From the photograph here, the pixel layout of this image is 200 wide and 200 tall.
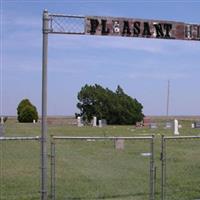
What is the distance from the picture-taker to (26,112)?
84750mm

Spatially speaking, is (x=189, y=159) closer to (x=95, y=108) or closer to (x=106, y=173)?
(x=106, y=173)

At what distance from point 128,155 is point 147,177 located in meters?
5.71

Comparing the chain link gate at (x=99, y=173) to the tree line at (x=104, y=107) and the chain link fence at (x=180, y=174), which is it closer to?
the chain link fence at (x=180, y=174)

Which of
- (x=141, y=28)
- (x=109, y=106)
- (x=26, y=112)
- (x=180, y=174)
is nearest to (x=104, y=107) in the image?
(x=109, y=106)

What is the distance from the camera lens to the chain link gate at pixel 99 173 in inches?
423

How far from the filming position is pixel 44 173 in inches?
355

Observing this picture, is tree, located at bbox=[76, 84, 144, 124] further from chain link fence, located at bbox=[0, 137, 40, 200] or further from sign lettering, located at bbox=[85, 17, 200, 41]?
sign lettering, located at bbox=[85, 17, 200, 41]

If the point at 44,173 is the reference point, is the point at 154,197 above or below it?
below

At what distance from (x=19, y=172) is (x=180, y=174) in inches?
180

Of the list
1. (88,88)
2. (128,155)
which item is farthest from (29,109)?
(128,155)

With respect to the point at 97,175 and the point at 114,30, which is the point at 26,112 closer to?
the point at 97,175

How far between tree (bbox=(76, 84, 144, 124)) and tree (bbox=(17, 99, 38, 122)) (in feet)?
25.0

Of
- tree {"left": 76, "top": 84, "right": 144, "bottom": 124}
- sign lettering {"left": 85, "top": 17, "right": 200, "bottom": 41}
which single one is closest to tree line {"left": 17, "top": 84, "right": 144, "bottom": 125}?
tree {"left": 76, "top": 84, "right": 144, "bottom": 124}

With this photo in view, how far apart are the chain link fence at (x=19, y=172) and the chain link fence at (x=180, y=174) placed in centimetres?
285
